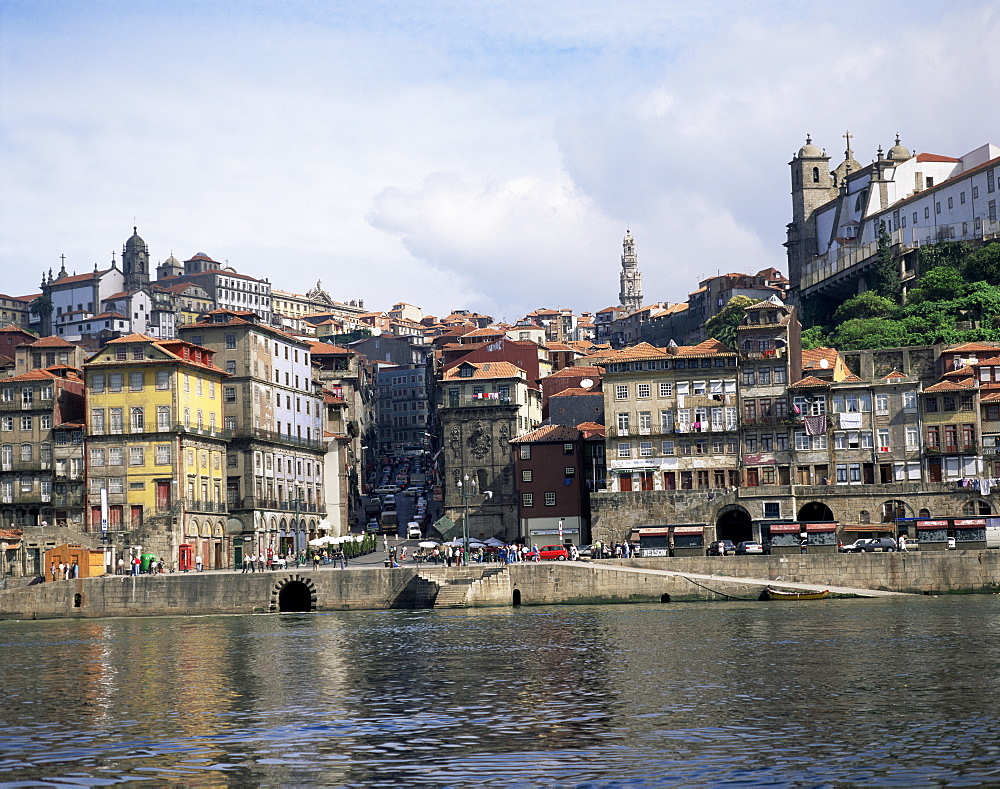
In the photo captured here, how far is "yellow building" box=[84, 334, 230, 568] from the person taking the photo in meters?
98.4

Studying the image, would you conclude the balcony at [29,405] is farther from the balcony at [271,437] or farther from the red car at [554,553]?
the red car at [554,553]

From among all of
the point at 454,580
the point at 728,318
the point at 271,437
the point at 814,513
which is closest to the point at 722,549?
the point at 814,513

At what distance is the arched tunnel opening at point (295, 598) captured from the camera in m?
82.8

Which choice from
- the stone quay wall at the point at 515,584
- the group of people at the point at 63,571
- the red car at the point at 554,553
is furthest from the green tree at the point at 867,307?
the group of people at the point at 63,571

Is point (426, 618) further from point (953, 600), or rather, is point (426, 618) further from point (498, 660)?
point (953, 600)

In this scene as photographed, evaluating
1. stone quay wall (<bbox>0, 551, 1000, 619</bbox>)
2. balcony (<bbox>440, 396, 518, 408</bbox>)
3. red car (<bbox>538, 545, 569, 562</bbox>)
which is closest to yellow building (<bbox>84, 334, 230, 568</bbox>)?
stone quay wall (<bbox>0, 551, 1000, 619</bbox>)

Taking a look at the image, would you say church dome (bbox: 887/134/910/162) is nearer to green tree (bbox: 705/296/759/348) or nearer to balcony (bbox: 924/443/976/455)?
green tree (bbox: 705/296/759/348)

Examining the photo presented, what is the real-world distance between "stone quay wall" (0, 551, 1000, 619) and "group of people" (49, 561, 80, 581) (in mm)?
3929

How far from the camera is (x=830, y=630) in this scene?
56.8 m

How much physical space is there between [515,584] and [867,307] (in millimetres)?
65159

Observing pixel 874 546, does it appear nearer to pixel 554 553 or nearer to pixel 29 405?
pixel 554 553

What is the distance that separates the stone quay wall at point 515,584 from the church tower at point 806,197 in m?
96.5

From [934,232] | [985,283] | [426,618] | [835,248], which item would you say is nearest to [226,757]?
[426,618]

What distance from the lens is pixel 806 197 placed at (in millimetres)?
175250
